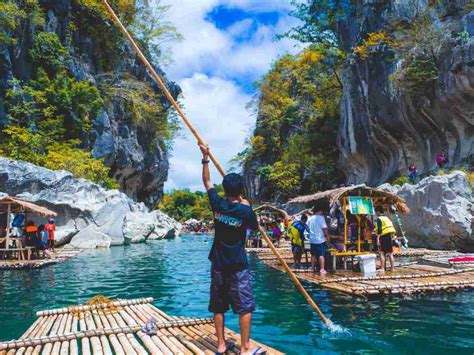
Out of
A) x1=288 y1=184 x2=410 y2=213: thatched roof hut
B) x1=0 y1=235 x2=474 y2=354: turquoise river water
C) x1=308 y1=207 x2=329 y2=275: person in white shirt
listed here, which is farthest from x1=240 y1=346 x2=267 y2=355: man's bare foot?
x1=288 y1=184 x2=410 y2=213: thatched roof hut

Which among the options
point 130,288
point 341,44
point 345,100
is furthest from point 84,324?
point 341,44

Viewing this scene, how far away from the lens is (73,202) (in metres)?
23.6

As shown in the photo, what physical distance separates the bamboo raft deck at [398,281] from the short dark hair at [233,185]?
195 inches

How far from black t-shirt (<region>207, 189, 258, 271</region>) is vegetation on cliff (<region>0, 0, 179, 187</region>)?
75.7ft

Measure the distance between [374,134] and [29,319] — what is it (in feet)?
83.9

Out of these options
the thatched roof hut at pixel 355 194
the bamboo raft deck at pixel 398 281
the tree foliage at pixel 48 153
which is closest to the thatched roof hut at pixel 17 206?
the tree foliage at pixel 48 153

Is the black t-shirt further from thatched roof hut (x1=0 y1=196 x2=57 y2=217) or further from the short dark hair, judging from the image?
thatched roof hut (x1=0 y1=196 x2=57 y2=217)

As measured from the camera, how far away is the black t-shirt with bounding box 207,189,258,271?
4164 mm

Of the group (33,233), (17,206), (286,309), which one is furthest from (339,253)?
(17,206)

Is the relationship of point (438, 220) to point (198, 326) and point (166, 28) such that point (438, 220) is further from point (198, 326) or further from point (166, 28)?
point (166, 28)

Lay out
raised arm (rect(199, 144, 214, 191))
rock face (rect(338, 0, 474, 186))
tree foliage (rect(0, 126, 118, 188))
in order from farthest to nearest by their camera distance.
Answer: tree foliage (rect(0, 126, 118, 188)) → rock face (rect(338, 0, 474, 186)) → raised arm (rect(199, 144, 214, 191))

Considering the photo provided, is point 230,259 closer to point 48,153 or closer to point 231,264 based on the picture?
point 231,264

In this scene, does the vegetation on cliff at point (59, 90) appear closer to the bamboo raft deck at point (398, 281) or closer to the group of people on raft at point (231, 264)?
the bamboo raft deck at point (398, 281)

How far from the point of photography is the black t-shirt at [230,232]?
4.16 metres
